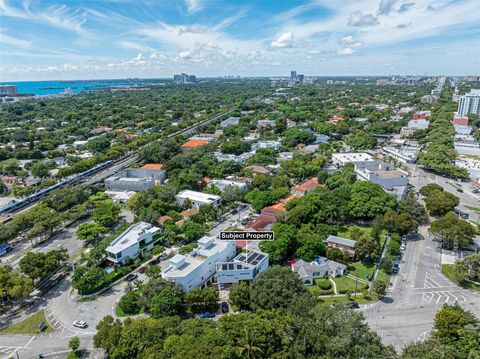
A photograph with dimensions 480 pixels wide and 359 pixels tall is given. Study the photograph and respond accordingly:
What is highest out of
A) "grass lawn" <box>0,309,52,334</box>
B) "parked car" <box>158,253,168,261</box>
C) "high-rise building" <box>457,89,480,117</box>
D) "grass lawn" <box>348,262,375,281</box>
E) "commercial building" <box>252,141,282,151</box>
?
"high-rise building" <box>457,89,480,117</box>

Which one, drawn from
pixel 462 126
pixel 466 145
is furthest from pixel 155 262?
pixel 462 126

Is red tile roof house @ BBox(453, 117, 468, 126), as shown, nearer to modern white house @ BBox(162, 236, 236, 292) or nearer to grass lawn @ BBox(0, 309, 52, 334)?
modern white house @ BBox(162, 236, 236, 292)

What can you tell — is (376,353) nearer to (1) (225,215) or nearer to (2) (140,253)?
(2) (140,253)

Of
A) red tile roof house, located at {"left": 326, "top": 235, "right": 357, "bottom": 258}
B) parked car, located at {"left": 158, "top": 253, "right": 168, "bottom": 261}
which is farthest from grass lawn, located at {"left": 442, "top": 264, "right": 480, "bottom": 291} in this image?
parked car, located at {"left": 158, "top": 253, "right": 168, "bottom": 261}

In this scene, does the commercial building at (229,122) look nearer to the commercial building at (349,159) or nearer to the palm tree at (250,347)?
the commercial building at (349,159)

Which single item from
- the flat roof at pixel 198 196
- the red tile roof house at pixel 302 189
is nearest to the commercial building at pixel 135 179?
the flat roof at pixel 198 196

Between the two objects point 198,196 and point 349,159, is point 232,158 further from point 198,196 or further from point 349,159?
point 349,159
